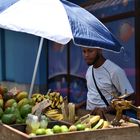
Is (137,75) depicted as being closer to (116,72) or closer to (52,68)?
(116,72)

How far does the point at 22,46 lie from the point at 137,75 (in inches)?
176

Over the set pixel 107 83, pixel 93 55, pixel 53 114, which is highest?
pixel 93 55

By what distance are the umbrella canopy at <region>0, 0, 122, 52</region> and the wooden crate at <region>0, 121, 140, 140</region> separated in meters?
0.84

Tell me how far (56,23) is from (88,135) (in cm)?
116

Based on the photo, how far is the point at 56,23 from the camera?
3.66m

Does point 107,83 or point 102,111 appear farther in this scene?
point 107,83

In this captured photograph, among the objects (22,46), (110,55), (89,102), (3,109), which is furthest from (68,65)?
(3,109)

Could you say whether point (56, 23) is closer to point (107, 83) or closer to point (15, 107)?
point (15, 107)

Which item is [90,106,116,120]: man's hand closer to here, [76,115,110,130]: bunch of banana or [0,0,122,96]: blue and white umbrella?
[76,115,110,130]: bunch of banana

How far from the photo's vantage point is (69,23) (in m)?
3.65

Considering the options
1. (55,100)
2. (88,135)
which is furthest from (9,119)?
(55,100)

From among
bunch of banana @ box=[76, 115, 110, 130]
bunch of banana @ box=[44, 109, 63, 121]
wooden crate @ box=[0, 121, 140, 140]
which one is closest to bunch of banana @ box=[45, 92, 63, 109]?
bunch of banana @ box=[44, 109, 63, 121]

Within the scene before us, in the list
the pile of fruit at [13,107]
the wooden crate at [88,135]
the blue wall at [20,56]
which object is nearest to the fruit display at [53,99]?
the pile of fruit at [13,107]

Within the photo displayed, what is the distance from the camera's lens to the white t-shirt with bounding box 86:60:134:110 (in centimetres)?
445
